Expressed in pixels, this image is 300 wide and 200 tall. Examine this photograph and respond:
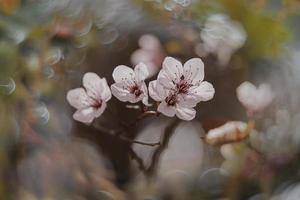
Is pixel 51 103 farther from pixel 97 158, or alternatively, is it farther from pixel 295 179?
pixel 295 179

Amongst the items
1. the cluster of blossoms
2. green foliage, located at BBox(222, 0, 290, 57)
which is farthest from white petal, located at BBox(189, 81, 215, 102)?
green foliage, located at BBox(222, 0, 290, 57)

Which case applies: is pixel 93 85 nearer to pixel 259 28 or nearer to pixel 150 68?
pixel 150 68

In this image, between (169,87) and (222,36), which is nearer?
(169,87)

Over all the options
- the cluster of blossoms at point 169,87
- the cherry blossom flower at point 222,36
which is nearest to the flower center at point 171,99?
the cluster of blossoms at point 169,87

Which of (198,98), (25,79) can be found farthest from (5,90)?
(198,98)

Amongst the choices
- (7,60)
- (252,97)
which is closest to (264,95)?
(252,97)
